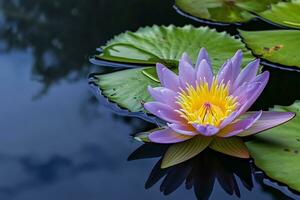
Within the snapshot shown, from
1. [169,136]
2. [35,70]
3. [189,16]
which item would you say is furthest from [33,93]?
[189,16]

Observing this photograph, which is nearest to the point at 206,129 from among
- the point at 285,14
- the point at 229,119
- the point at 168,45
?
the point at 229,119

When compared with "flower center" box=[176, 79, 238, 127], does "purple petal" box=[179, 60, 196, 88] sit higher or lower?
higher

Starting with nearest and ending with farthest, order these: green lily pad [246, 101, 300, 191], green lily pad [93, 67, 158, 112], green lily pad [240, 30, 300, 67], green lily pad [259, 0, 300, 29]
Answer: green lily pad [246, 101, 300, 191], green lily pad [93, 67, 158, 112], green lily pad [240, 30, 300, 67], green lily pad [259, 0, 300, 29]

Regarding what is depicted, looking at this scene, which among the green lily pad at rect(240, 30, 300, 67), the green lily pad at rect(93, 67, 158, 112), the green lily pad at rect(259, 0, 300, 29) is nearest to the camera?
the green lily pad at rect(93, 67, 158, 112)

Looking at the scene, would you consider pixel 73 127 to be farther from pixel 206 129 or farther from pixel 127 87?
pixel 206 129

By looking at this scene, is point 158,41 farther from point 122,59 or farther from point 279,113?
point 279,113

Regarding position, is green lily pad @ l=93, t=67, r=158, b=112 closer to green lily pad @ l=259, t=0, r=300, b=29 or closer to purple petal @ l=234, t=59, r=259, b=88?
purple petal @ l=234, t=59, r=259, b=88

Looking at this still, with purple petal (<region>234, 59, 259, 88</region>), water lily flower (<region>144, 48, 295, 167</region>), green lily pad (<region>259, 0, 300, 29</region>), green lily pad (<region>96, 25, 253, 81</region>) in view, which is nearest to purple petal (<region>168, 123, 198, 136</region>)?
water lily flower (<region>144, 48, 295, 167</region>)

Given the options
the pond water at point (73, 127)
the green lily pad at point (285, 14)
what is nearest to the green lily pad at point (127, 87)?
the pond water at point (73, 127)
